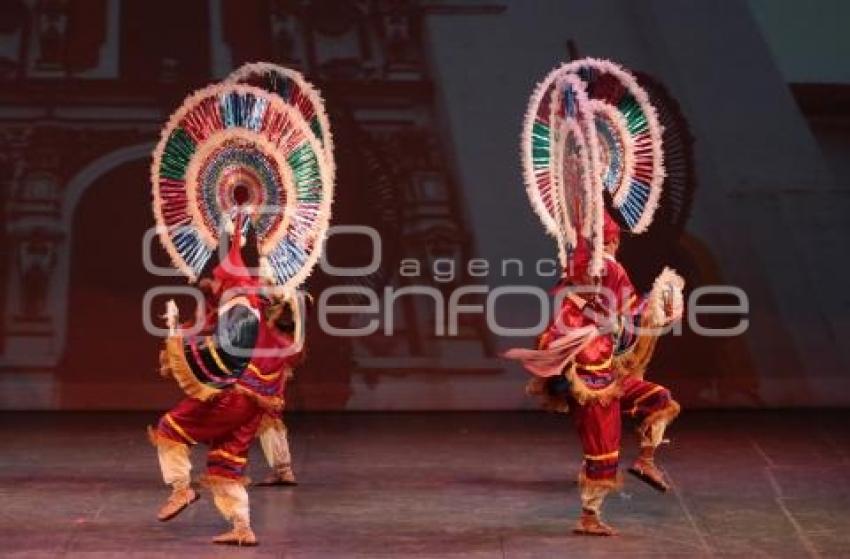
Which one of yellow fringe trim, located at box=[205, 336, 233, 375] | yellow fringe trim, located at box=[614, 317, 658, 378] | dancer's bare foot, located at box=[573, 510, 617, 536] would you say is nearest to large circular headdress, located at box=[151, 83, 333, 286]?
yellow fringe trim, located at box=[205, 336, 233, 375]

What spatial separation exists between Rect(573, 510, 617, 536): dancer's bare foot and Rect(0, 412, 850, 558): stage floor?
5 cm

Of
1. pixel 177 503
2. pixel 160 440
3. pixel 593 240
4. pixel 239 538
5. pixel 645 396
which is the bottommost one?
pixel 239 538

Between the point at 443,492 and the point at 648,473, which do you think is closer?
the point at 648,473

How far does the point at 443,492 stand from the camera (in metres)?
6.63

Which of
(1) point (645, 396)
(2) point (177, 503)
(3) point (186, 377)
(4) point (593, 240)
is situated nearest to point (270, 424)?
(2) point (177, 503)

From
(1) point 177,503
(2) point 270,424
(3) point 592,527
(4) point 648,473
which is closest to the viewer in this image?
(1) point 177,503

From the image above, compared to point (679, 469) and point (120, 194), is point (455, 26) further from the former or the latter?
point (679, 469)

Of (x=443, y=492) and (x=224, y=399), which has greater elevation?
(x=224, y=399)

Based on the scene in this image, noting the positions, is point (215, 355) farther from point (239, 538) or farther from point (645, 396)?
point (645, 396)

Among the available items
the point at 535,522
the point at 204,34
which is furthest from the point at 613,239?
the point at 204,34

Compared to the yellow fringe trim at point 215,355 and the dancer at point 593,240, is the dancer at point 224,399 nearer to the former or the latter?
the yellow fringe trim at point 215,355

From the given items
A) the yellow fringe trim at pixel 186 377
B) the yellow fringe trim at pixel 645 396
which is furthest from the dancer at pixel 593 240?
the yellow fringe trim at pixel 186 377

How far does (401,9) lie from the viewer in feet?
26.2

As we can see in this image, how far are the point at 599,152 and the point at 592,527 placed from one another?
4.11ft
